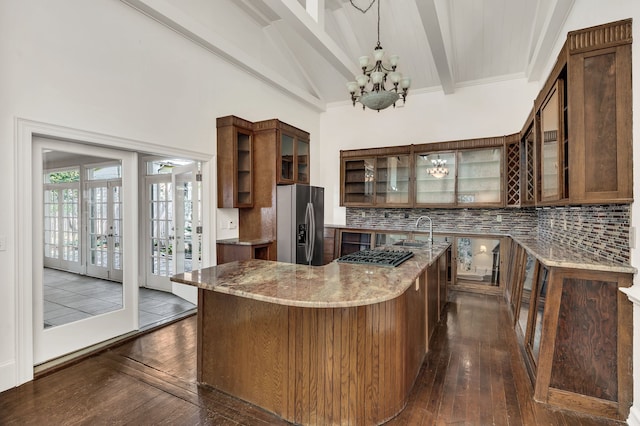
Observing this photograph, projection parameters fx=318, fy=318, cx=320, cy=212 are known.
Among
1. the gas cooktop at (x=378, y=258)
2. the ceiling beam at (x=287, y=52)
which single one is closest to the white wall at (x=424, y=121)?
the ceiling beam at (x=287, y=52)

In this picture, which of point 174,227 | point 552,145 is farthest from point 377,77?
point 174,227

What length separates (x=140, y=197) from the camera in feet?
16.0

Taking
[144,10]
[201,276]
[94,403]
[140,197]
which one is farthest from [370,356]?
[140,197]

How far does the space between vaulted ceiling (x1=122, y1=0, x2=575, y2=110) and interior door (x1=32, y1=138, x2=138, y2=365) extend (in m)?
1.51

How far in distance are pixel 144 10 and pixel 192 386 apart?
346cm

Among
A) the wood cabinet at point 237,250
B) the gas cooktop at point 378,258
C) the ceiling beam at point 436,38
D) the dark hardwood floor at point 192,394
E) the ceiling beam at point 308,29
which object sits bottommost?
the dark hardwood floor at point 192,394

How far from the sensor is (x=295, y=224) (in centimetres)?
433

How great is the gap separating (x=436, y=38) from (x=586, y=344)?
11.1 feet

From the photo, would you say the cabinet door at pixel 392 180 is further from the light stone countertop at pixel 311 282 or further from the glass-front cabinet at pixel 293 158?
the light stone countertop at pixel 311 282

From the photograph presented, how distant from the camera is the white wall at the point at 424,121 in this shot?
5.02m

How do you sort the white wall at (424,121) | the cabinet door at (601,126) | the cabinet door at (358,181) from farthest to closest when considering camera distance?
the cabinet door at (358,181) → the white wall at (424,121) → the cabinet door at (601,126)

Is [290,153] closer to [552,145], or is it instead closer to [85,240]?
[85,240]

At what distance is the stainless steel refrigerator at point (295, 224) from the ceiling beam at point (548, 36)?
11.0 feet

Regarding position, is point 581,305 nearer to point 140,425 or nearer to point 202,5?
point 140,425
